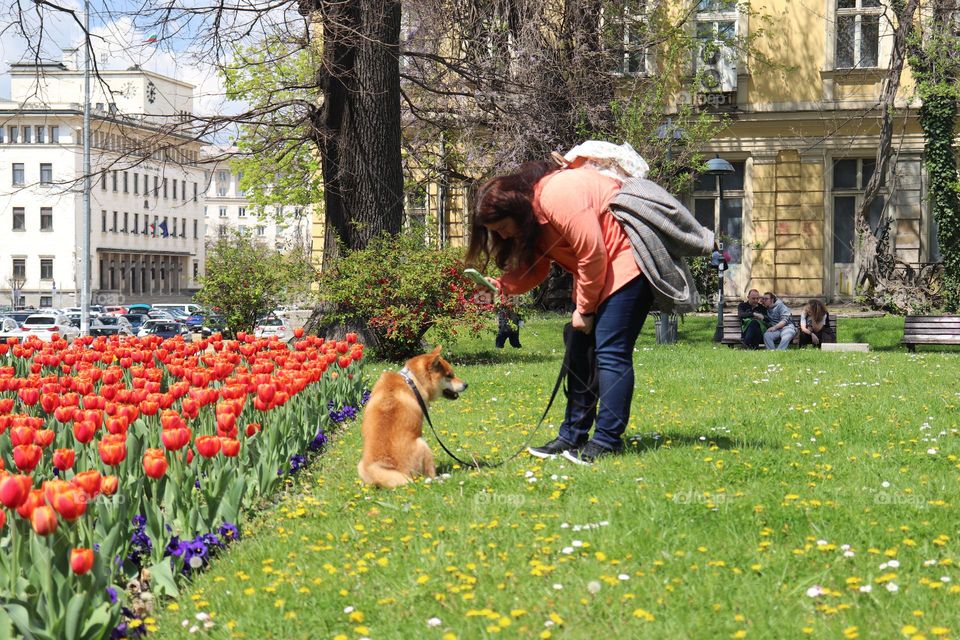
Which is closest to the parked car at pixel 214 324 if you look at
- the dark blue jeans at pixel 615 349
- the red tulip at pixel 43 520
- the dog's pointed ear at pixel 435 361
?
the dog's pointed ear at pixel 435 361

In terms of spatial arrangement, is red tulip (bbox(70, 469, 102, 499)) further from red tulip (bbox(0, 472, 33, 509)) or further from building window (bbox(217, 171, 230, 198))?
building window (bbox(217, 171, 230, 198))

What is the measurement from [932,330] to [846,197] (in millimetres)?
12315

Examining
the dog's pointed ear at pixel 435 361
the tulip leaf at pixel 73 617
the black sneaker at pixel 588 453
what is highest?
the dog's pointed ear at pixel 435 361

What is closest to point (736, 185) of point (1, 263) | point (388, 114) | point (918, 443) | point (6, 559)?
point (388, 114)

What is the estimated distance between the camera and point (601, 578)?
4559 millimetres

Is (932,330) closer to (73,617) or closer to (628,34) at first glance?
(628,34)

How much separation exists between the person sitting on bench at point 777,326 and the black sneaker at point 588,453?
1337 cm

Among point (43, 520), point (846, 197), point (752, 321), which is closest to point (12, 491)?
point (43, 520)

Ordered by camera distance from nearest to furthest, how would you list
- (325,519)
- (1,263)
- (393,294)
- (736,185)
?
(325,519) → (393,294) → (736,185) → (1,263)

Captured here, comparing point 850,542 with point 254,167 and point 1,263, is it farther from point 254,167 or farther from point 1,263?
point 1,263

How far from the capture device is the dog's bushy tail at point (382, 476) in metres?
6.46

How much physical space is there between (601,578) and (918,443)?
152 inches

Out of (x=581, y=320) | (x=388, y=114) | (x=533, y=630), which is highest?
(x=388, y=114)

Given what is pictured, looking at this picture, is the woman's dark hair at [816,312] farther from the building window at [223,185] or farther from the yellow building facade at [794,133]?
the building window at [223,185]
